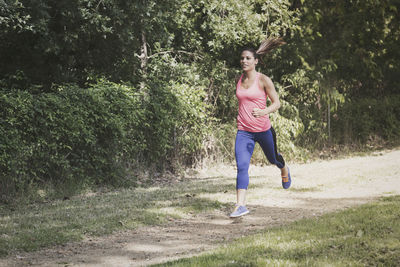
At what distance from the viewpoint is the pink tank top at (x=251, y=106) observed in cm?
727

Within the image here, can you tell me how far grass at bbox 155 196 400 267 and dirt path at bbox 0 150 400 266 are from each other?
21.3 inches

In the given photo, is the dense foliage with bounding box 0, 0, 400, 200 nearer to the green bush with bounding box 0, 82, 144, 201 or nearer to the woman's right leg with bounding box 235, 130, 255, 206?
the green bush with bounding box 0, 82, 144, 201

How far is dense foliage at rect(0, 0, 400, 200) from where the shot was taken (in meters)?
10.3

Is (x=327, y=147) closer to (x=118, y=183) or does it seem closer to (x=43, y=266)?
(x=118, y=183)

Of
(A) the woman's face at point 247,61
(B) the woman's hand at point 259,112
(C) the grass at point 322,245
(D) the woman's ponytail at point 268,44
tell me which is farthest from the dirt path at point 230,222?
(D) the woman's ponytail at point 268,44

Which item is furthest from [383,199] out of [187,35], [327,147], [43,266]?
[327,147]

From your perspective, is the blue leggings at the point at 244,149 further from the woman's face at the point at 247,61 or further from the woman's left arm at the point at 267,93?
the woman's face at the point at 247,61

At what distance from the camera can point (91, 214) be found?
786 cm

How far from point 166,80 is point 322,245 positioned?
32.7 feet

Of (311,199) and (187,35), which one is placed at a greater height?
(187,35)

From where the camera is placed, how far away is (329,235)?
5832mm

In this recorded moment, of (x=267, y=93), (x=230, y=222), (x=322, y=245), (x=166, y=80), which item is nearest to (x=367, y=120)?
(x=166, y=80)

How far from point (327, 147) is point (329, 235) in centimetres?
1361

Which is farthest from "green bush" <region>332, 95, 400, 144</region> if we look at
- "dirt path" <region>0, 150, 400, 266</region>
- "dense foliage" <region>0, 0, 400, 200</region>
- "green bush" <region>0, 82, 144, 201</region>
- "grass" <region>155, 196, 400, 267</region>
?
"grass" <region>155, 196, 400, 267</region>
